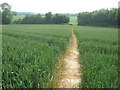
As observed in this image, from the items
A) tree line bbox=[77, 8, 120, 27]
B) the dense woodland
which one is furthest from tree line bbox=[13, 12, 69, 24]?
tree line bbox=[77, 8, 120, 27]

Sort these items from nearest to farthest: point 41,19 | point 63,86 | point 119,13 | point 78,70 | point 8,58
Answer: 1. point 63,86
2. point 8,58
3. point 78,70
4. point 119,13
5. point 41,19

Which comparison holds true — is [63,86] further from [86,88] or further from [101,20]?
[101,20]

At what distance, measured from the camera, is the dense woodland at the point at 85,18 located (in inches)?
1846

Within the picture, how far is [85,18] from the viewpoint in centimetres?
5988

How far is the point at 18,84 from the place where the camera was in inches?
123

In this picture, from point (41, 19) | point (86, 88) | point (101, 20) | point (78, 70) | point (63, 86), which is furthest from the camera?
point (41, 19)

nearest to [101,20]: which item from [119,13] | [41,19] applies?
[119,13]

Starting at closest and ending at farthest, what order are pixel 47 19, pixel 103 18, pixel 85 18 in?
pixel 103 18, pixel 85 18, pixel 47 19

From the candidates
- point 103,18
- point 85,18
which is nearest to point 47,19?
point 85,18

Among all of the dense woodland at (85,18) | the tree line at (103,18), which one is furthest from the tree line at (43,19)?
the tree line at (103,18)

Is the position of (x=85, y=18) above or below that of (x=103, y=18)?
above

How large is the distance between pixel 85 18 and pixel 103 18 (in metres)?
11.0

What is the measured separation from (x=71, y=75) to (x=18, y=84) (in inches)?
97.2

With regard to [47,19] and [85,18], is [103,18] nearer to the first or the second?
[85,18]
